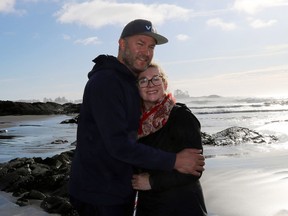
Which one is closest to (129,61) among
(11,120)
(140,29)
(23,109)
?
(140,29)

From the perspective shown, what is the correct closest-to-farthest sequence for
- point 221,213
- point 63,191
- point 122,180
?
point 122,180 → point 221,213 → point 63,191

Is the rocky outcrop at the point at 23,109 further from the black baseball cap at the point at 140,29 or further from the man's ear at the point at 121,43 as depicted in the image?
the black baseball cap at the point at 140,29

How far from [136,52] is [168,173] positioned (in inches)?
40.6

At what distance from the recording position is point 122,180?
3.00 metres

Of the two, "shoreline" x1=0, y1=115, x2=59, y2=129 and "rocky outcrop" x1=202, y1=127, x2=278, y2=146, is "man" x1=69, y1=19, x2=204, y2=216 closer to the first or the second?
"rocky outcrop" x1=202, y1=127, x2=278, y2=146

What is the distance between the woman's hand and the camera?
119 inches

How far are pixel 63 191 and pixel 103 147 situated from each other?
15.8ft

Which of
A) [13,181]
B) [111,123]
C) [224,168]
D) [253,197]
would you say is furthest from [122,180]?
[224,168]

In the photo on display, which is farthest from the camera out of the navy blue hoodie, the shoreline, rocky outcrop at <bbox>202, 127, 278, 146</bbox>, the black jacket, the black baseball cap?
the shoreline

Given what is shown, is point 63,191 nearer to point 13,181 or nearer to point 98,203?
point 13,181

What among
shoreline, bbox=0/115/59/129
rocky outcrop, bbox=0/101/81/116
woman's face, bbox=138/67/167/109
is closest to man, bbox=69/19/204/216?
woman's face, bbox=138/67/167/109

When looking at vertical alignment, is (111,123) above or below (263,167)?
above

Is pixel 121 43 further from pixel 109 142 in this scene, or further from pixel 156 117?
pixel 109 142

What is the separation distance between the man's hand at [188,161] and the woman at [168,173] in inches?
1.7
